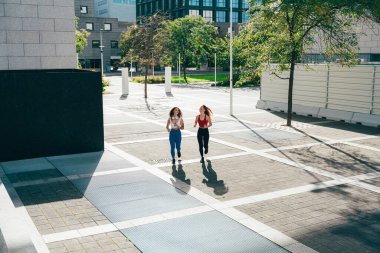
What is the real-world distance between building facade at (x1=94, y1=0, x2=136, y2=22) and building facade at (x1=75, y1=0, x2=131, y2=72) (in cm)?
4378

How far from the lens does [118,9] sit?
133750mm

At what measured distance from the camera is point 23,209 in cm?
887

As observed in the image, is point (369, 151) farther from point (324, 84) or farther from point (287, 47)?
point (324, 84)

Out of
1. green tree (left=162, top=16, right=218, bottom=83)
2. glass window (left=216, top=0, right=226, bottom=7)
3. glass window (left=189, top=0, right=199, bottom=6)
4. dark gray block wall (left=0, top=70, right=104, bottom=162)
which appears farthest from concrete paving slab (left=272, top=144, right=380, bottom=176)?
glass window (left=216, top=0, right=226, bottom=7)

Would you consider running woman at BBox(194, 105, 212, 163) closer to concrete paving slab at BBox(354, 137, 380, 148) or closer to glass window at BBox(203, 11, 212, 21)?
concrete paving slab at BBox(354, 137, 380, 148)

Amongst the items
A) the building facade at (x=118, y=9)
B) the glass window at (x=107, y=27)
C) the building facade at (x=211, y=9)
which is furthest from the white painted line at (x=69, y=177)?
the building facade at (x=118, y=9)

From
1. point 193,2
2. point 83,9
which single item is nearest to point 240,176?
point 193,2

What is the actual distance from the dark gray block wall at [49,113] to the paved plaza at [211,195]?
54cm

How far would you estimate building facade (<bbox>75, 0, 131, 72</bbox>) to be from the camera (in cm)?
8606

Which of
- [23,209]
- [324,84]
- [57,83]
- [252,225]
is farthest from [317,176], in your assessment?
[324,84]

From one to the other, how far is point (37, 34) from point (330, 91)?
46.2 ft

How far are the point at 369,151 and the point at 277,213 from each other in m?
7.07

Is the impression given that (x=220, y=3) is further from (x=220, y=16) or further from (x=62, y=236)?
(x=62, y=236)

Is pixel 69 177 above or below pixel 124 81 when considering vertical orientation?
below
